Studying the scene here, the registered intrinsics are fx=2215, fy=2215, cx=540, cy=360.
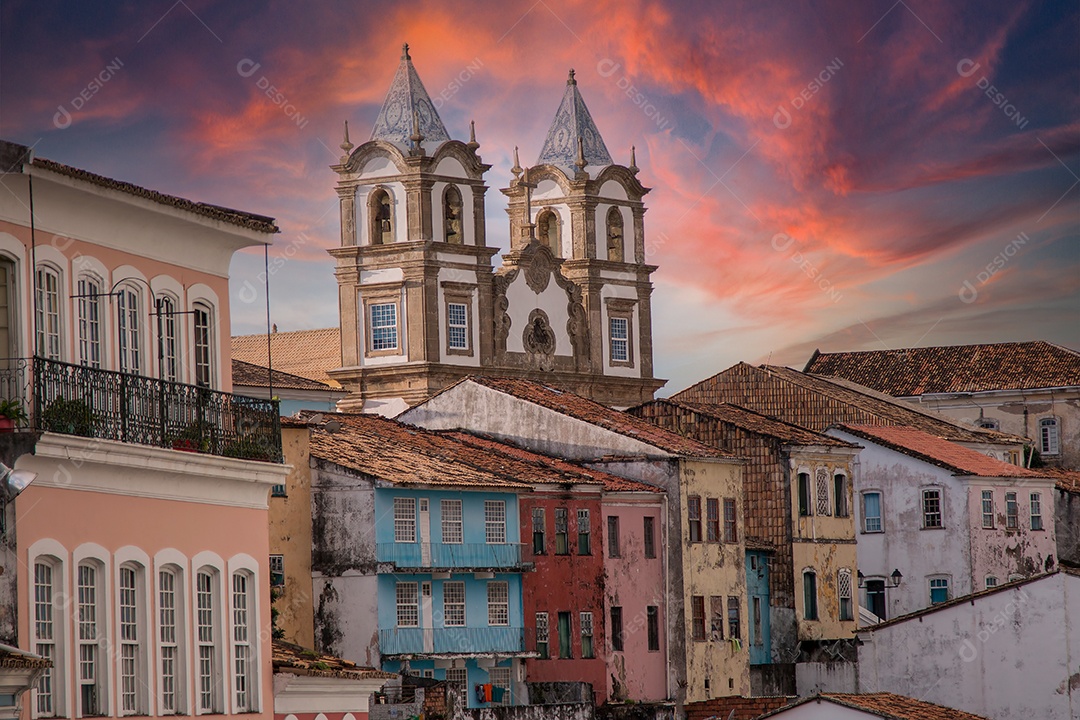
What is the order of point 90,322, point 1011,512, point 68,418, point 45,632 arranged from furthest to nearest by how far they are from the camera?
point 1011,512, point 90,322, point 68,418, point 45,632

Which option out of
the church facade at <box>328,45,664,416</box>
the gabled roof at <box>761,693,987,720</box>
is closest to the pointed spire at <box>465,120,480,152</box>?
the church facade at <box>328,45,664,416</box>

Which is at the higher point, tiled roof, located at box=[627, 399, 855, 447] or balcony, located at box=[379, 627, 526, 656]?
tiled roof, located at box=[627, 399, 855, 447]

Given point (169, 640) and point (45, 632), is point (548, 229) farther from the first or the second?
point (45, 632)

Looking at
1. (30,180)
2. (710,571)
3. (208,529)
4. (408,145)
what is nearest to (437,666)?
(710,571)

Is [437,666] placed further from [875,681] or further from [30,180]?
[30,180]

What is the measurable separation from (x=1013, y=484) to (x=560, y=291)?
34577 mm

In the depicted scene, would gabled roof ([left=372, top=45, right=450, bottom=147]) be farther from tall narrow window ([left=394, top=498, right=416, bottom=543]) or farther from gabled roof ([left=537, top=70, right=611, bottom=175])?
tall narrow window ([left=394, top=498, right=416, bottom=543])

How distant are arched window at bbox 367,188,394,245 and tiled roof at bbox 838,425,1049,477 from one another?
27.9 metres

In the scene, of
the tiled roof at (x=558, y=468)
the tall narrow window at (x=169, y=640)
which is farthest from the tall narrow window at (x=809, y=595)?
the tall narrow window at (x=169, y=640)

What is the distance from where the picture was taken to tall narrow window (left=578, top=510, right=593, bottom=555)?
2109 inches

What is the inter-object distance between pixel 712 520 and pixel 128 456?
31590 mm

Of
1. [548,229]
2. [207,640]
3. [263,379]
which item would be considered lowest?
[207,640]

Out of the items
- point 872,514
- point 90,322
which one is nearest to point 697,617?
point 872,514

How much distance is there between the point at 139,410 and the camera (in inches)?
1131
